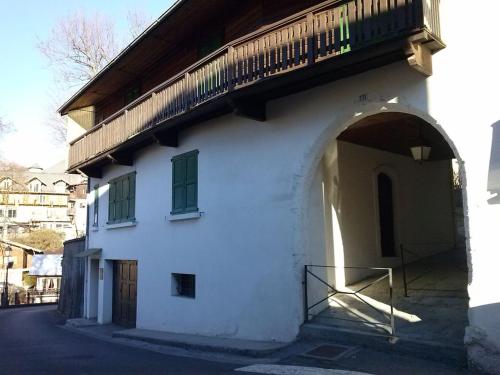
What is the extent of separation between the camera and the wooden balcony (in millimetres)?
6941

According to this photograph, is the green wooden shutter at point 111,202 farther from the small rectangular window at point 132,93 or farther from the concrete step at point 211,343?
the concrete step at point 211,343

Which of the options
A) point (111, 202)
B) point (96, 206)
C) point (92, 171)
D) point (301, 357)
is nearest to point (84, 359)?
point (301, 357)

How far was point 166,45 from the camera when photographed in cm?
1378

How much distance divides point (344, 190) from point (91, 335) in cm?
918

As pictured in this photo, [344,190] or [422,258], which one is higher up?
[344,190]

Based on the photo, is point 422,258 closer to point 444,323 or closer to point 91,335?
point 444,323

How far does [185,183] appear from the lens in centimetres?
1213

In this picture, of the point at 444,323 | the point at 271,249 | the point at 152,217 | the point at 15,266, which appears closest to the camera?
the point at 444,323

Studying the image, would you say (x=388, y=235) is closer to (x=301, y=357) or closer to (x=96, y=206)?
(x=301, y=357)

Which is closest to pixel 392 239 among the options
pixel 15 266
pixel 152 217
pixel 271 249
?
pixel 271 249

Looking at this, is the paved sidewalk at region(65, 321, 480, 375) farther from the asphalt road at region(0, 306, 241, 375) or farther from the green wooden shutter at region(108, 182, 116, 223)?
the green wooden shutter at region(108, 182, 116, 223)

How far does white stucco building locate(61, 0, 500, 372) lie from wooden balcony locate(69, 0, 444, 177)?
0.10ft

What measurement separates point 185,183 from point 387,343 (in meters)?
6.65

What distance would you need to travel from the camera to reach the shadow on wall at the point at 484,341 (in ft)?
20.3
